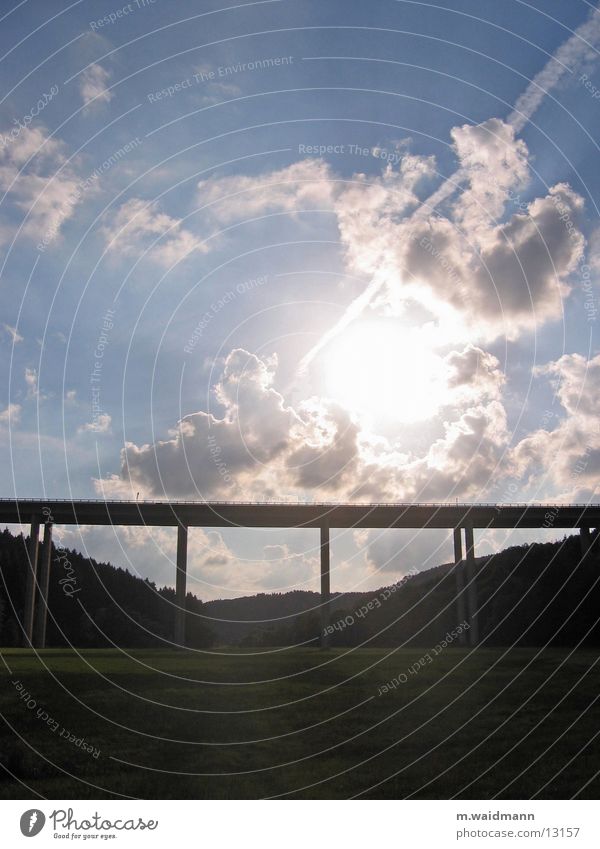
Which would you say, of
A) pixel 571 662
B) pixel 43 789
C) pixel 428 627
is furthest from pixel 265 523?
pixel 43 789

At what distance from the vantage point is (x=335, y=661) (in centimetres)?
4847

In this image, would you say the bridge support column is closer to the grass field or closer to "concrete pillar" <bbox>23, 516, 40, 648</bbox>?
"concrete pillar" <bbox>23, 516, 40, 648</bbox>

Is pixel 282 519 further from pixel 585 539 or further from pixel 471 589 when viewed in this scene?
pixel 585 539

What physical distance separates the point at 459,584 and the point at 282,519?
1987cm

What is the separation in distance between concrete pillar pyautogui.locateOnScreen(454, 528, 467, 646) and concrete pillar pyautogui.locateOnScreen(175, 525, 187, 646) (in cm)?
2786

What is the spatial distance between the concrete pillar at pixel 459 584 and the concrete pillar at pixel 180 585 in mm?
27863

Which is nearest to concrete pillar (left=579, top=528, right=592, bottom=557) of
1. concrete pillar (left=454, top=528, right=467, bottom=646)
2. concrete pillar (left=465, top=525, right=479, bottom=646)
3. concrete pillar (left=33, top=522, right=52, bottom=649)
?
concrete pillar (left=465, top=525, right=479, bottom=646)

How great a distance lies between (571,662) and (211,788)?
27.2 m

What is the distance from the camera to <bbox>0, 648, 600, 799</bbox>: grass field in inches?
905

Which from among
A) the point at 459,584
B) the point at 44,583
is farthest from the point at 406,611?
the point at 44,583

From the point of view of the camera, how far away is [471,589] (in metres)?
77.6

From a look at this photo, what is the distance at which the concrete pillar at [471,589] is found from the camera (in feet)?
241

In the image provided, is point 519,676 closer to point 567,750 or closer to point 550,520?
point 567,750

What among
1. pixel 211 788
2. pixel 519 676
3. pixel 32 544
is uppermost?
pixel 32 544
